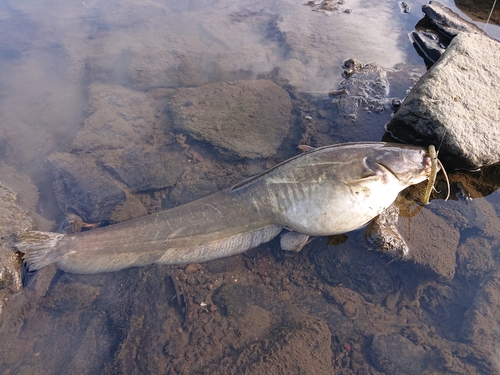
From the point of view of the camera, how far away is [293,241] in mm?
Answer: 3582

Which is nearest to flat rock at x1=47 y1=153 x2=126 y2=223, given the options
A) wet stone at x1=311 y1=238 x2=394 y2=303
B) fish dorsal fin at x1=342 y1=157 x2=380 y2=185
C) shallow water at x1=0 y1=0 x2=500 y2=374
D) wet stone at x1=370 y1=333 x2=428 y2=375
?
shallow water at x1=0 y1=0 x2=500 y2=374

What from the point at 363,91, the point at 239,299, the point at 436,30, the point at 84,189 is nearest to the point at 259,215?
the point at 239,299

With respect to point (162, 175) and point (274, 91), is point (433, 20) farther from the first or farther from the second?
point (162, 175)

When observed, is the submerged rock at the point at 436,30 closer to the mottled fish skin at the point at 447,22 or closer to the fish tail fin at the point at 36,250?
the mottled fish skin at the point at 447,22

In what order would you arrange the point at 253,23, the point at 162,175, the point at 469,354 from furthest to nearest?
the point at 253,23 < the point at 162,175 < the point at 469,354

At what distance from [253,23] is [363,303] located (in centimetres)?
651

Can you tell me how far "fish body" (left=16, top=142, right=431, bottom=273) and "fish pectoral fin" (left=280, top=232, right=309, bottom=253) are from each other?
3 cm

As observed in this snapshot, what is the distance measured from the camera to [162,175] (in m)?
4.46

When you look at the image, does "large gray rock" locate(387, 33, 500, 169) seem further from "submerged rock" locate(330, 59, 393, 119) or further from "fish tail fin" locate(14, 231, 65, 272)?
"fish tail fin" locate(14, 231, 65, 272)

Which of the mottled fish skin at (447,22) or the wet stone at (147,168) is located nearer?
the wet stone at (147,168)

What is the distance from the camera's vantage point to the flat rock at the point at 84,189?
4.05 meters

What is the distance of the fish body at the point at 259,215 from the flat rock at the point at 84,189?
1.89 feet

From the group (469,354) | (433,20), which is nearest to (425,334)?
(469,354)

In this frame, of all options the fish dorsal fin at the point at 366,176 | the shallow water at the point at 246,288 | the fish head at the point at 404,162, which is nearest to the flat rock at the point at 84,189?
the shallow water at the point at 246,288
